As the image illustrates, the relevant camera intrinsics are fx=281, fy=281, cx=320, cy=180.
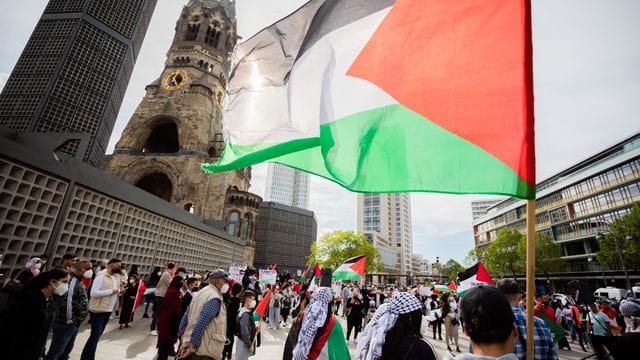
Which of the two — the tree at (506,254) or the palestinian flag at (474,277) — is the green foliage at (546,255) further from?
the palestinian flag at (474,277)

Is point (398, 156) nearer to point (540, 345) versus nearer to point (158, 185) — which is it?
point (540, 345)

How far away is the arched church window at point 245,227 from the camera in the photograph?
3328 cm

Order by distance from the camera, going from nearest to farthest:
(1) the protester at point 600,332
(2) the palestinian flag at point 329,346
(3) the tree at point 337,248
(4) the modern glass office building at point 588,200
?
(2) the palestinian flag at point 329,346 → (1) the protester at point 600,332 → (4) the modern glass office building at point 588,200 → (3) the tree at point 337,248

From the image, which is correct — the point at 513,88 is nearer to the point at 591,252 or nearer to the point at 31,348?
the point at 31,348

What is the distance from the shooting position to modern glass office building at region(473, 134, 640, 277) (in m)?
29.5

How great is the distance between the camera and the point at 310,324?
2.80 meters

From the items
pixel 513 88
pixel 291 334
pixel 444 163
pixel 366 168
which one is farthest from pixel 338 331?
pixel 513 88

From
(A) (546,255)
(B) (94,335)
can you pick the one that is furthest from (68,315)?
(A) (546,255)

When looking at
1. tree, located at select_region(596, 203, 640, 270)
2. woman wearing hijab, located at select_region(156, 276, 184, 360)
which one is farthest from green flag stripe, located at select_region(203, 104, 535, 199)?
tree, located at select_region(596, 203, 640, 270)

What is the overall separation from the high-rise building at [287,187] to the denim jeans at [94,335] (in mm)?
115182

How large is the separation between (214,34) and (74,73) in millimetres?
23755

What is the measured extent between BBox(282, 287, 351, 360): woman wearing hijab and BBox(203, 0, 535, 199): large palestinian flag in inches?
50.4

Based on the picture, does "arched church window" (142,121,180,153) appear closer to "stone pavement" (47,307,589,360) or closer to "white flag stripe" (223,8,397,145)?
"stone pavement" (47,307,589,360)

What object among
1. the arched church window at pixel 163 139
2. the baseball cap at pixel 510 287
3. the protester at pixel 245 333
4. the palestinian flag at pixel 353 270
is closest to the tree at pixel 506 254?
the palestinian flag at pixel 353 270
